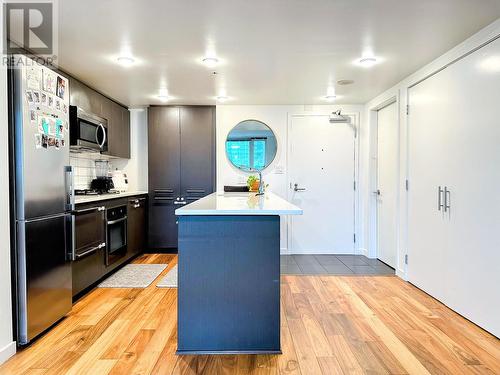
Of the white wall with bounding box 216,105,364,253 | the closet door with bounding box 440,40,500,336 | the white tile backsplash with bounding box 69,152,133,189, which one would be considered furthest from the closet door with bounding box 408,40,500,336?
the white tile backsplash with bounding box 69,152,133,189

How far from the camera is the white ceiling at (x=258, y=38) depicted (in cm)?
209

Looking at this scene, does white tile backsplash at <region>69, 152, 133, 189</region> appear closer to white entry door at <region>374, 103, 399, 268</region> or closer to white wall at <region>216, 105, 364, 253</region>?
white wall at <region>216, 105, 364, 253</region>

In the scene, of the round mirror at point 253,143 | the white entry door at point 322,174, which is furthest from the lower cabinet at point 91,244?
the white entry door at point 322,174

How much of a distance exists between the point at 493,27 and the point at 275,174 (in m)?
3.07

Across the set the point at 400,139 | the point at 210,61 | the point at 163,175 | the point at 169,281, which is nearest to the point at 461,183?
the point at 400,139

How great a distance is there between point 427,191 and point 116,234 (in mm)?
3398

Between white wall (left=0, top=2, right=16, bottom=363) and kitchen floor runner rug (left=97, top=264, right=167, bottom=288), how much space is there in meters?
1.38

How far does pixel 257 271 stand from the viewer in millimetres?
2082

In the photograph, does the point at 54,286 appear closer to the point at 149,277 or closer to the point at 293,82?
the point at 149,277

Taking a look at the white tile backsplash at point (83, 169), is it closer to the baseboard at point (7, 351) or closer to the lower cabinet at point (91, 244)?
the lower cabinet at point (91, 244)

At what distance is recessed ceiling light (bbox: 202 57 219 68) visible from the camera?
2952 millimetres

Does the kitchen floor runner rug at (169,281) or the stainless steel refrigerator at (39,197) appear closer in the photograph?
the stainless steel refrigerator at (39,197)

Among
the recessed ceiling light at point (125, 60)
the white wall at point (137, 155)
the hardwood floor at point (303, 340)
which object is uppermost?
the recessed ceiling light at point (125, 60)

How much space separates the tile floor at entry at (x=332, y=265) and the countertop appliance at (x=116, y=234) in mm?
1981
